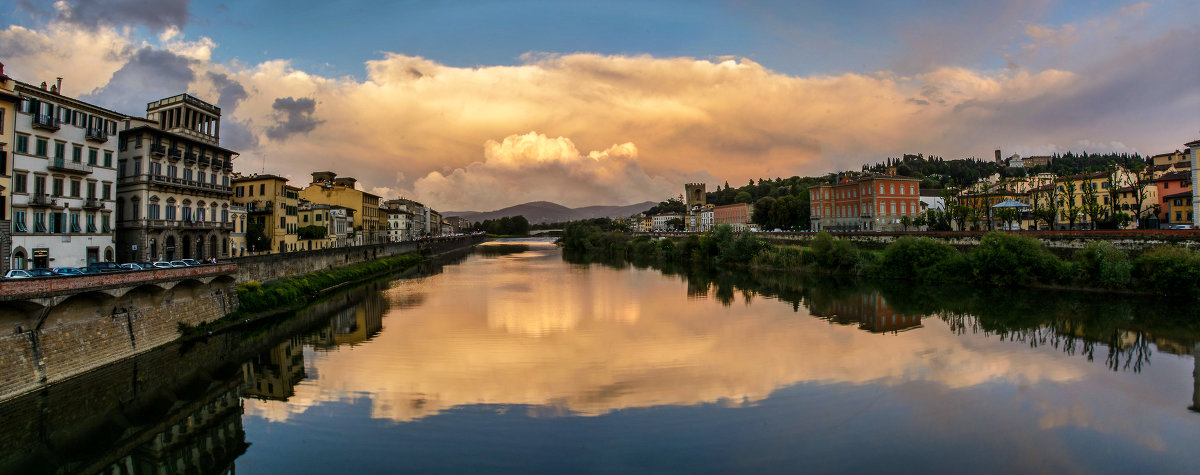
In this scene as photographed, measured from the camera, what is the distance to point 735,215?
99.4 meters

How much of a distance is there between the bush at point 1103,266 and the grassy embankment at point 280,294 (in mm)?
38830

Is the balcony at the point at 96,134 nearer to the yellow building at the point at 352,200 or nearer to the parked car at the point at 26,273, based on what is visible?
the parked car at the point at 26,273

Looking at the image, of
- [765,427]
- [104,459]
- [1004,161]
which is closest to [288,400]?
[104,459]

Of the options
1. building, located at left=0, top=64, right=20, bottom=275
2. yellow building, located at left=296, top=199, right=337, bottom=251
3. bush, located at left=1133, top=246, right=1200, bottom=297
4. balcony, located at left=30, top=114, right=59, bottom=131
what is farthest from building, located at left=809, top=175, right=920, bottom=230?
building, located at left=0, top=64, right=20, bottom=275

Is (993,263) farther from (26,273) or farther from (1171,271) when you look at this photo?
(26,273)

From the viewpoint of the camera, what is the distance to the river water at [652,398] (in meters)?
10.3

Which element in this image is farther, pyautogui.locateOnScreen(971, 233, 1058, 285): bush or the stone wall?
pyautogui.locateOnScreen(971, 233, 1058, 285): bush

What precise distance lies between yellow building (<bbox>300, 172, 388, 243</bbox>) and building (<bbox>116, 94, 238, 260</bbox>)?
25595 millimetres

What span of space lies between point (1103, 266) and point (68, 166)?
44448 mm

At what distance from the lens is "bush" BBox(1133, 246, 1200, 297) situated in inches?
940

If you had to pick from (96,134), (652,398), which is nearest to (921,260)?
(652,398)

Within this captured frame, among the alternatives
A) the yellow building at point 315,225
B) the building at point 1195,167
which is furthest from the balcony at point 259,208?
the building at point 1195,167

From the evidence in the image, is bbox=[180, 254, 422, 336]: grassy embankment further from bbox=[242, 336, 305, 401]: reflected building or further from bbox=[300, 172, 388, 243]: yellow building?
bbox=[300, 172, 388, 243]: yellow building

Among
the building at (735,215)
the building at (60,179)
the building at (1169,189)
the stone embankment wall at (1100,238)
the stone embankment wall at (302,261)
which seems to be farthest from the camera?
the building at (735,215)
